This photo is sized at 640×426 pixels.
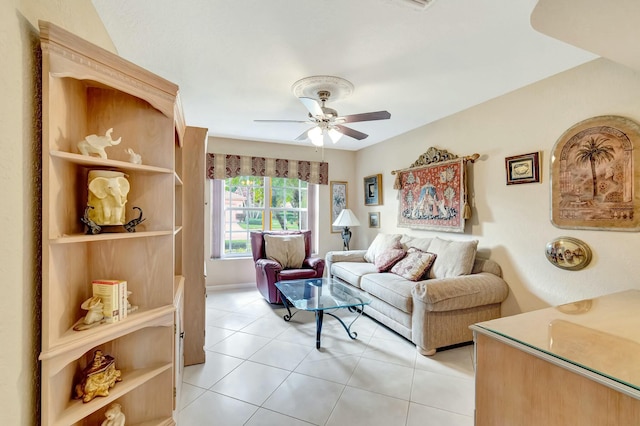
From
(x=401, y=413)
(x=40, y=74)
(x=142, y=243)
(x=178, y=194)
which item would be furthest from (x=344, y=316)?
(x=40, y=74)

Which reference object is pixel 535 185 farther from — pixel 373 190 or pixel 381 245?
pixel 373 190

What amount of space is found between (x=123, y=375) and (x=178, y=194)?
1.35 m

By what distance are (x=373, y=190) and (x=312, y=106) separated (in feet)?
9.02

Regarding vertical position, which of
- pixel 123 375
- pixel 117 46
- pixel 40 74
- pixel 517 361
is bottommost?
pixel 123 375

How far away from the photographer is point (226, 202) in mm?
4727

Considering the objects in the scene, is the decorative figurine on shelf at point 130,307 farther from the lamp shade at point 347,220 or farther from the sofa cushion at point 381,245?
the lamp shade at point 347,220

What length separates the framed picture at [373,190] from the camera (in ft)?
15.5

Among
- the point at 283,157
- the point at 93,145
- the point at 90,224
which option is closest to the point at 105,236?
the point at 90,224

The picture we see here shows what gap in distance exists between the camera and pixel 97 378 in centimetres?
120

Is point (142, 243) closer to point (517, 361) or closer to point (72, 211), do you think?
point (72, 211)

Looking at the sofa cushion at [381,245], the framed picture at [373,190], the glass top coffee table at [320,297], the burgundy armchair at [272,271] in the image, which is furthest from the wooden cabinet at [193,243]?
the framed picture at [373,190]

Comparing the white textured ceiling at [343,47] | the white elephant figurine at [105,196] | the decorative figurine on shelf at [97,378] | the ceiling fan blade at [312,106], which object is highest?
the white textured ceiling at [343,47]

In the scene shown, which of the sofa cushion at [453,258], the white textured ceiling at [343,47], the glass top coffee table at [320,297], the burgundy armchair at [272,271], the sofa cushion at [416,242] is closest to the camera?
the white textured ceiling at [343,47]

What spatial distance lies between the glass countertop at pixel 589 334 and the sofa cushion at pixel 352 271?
220 cm
